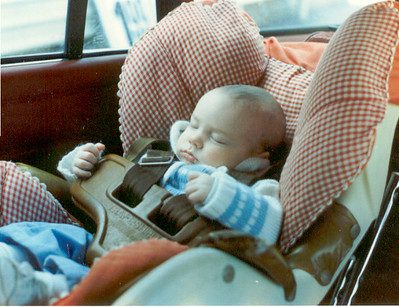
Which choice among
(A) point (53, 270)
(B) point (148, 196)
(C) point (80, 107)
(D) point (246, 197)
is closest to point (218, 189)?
(D) point (246, 197)

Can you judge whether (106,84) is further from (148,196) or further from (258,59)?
(148,196)

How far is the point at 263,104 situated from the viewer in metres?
1.14

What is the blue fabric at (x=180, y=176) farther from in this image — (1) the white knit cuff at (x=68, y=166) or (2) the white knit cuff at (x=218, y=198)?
(1) the white knit cuff at (x=68, y=166)

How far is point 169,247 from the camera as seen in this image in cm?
77

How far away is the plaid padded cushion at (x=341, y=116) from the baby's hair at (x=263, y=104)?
0.60 feet

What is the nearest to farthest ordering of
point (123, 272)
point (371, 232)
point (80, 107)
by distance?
point (123, 272) < point (371, 232) < point (80, 107)

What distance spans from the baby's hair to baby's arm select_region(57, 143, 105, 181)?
0.32m

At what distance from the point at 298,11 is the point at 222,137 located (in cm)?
192

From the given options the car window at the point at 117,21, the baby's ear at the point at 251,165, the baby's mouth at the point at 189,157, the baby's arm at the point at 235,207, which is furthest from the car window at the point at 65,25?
the baby's arm at the point at 235,207

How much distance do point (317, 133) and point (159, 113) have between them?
1.64ft

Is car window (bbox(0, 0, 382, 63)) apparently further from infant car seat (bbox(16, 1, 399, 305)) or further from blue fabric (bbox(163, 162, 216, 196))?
infant car seat (bbox(16, 1, 399, 305))

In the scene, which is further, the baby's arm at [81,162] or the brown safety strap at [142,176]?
the baby's arm at [81,162]

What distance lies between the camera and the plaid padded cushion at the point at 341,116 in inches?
34.4

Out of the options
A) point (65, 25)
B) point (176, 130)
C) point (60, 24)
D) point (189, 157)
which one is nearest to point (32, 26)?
point (60, 24)
